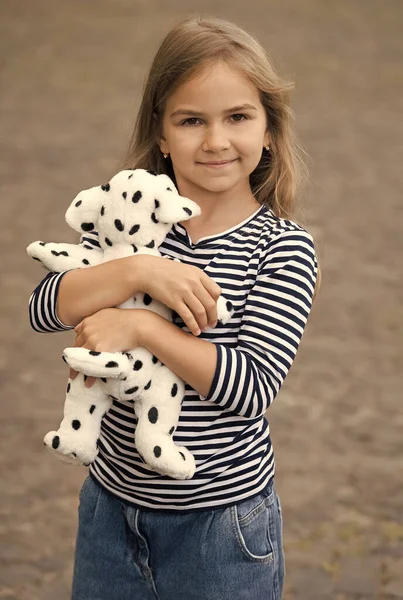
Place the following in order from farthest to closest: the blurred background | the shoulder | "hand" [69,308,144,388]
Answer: the blurred background, the shoulder, "hand" [69,308,144,388]

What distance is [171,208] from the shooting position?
130 centimetres

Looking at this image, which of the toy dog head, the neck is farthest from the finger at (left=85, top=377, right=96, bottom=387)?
the neck

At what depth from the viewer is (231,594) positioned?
1396mm

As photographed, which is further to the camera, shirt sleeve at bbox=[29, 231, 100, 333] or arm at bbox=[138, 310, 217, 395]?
shirt sleeve at bbox=[29, 231, 100, 333]

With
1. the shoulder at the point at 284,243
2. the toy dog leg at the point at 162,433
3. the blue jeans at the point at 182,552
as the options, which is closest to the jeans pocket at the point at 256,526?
the blue jeans at the point at 182,552

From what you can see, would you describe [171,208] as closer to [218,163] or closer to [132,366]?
[218,163]

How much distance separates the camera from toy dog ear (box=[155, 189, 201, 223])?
130 cm

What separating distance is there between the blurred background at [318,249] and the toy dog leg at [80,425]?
0.69 m

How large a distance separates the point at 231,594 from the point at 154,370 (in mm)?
388

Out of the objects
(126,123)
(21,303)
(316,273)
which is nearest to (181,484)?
(316,273)

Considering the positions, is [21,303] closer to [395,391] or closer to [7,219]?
[7,219]

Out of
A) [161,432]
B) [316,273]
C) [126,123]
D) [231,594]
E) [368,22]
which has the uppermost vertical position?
[368,22]

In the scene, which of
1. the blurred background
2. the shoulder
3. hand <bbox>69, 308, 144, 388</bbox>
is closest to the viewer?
hand <bbox>69, 308, 144, 388</bbox>

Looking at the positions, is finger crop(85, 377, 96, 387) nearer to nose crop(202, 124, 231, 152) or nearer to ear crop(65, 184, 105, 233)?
ear crop(65, 184, 105, 233)
